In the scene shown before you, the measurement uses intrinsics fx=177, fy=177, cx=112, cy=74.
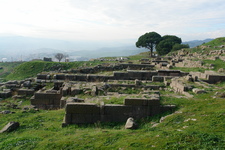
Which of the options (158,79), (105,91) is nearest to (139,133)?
(105,91)

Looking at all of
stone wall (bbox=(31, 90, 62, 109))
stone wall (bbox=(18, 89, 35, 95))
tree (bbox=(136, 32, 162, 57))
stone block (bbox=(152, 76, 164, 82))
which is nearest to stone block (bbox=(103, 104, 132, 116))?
stone wall (bbox=(31, 90, 62, 109))

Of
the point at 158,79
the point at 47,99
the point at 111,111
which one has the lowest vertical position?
the point at 47,99

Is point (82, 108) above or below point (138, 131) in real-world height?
above

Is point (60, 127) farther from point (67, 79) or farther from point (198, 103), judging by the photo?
point (67, 79)

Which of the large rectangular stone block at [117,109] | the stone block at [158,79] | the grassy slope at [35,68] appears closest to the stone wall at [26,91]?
the large rectangular stone block at [117,109]

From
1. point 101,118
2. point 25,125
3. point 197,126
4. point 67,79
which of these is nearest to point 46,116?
point 25,125

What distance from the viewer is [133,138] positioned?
19.7 feet

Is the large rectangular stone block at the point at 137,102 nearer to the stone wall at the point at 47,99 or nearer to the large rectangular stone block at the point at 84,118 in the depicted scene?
the large rectangular stone block at the point at 84,118

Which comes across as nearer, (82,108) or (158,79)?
(82,108)

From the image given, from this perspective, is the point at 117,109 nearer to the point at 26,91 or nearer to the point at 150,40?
the point at 26,91

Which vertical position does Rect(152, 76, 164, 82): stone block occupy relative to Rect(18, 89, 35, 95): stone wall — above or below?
above

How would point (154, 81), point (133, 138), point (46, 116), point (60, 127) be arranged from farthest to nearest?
point (154, 81), point (46, 116), point (60, 127), point (133, 138)

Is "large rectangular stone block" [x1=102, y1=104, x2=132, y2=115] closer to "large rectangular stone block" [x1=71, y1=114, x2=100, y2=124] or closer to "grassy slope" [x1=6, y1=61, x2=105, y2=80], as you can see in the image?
"large rectangular stone block" [x1=71, y1=114, x2=100, y2=124]

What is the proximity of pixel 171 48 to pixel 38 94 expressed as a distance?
5419cm
